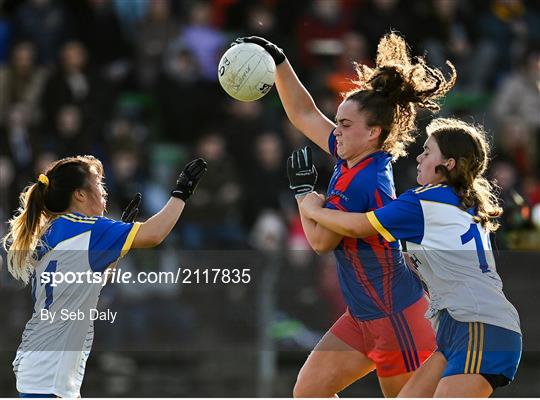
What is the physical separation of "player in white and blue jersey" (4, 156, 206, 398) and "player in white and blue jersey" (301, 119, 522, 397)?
932 mm

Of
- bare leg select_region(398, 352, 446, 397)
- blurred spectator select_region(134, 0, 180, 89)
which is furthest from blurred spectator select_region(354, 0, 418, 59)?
bare leg select_region(398, 352, 446, 397)

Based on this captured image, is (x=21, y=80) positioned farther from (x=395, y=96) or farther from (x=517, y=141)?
(x=395, y=96)

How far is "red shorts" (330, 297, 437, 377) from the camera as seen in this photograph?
5.79 metres

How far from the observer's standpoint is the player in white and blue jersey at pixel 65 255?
5.48 meters

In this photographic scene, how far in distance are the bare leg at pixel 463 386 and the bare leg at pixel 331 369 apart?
2.38 ft

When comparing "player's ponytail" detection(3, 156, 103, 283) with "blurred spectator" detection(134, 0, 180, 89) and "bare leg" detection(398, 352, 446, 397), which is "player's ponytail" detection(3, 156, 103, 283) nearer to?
"bare leg" detection(398, 352, 446, 397)

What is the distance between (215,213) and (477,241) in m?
4.58

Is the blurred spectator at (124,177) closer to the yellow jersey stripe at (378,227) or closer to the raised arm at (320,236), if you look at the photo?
the raised arm at (320,236)

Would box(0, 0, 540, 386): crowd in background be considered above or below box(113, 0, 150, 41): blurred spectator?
below

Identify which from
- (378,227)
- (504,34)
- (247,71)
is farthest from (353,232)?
(504,34)

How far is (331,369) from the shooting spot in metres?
5.95

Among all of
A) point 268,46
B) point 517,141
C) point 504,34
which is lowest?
point 268,46

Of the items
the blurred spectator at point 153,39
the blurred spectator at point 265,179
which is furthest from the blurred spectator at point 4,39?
the blurred spectator at point 265,179

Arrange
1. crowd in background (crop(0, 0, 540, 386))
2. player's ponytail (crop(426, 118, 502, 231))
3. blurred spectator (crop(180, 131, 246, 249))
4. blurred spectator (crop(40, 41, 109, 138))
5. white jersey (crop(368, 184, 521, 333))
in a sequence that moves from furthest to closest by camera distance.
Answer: blurred spectator (crop(40, 41, 109, 138)) < crowd in background (crop(0, 0, 540, 386)) < blurred spectator (crop(180, 131, 246, 249)) < player's ponytail (crop(426, 118, 502, 231)) < white jersey (crop(368, 184, 521, 333))
